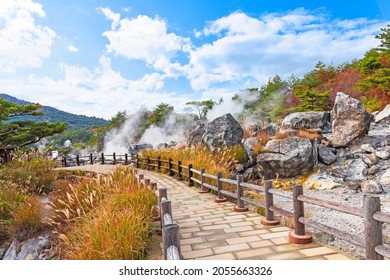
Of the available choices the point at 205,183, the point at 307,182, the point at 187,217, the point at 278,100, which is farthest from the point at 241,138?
the point at 278,100

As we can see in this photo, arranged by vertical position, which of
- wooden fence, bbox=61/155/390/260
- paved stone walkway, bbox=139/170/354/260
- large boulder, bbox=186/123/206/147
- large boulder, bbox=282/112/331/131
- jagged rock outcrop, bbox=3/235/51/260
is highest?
large boulder, bbox=282/112/331/131

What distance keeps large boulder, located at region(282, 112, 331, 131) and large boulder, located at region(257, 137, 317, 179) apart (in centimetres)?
267

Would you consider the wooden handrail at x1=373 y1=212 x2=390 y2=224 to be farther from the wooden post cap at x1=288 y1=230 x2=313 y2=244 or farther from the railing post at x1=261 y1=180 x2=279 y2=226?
the railing post at x1=261 y1=180 x2=279 y2=226

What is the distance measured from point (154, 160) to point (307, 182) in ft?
24.2

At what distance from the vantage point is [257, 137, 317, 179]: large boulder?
32.8 ft

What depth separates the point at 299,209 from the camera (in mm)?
4043

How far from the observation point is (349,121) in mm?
11211

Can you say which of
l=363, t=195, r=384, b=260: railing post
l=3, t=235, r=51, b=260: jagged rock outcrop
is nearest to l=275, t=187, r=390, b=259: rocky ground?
l=363, t=195, r=384, b=260: railing post

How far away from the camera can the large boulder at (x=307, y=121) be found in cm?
1305

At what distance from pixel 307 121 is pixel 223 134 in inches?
155

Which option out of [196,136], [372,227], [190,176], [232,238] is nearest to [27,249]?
[232,238]
